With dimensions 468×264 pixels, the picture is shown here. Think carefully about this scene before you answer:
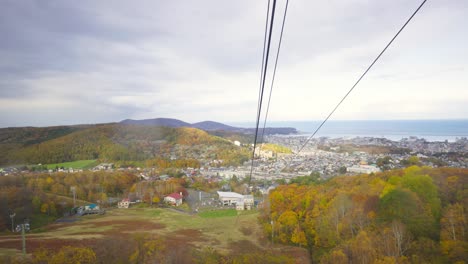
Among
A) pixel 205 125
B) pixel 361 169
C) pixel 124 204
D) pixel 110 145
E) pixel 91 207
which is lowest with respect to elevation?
pixel 124 204

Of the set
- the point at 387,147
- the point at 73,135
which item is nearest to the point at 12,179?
the point at 73,135

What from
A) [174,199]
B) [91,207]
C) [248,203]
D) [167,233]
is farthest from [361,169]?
[91,207]

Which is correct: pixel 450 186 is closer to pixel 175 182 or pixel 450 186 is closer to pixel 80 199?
pixel 175 182

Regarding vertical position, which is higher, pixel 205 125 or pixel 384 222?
pixel 205 125

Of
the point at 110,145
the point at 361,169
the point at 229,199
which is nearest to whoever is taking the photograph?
the point at 229,199

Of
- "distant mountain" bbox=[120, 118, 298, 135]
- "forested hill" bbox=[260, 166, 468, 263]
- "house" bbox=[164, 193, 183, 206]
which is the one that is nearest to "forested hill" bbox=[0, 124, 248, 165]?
"distant mountain" bbox=[120, 118, 298, 135]

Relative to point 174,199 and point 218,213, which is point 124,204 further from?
point 218,213

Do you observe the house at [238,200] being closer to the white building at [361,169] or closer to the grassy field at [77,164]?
the white building at [361,169]
